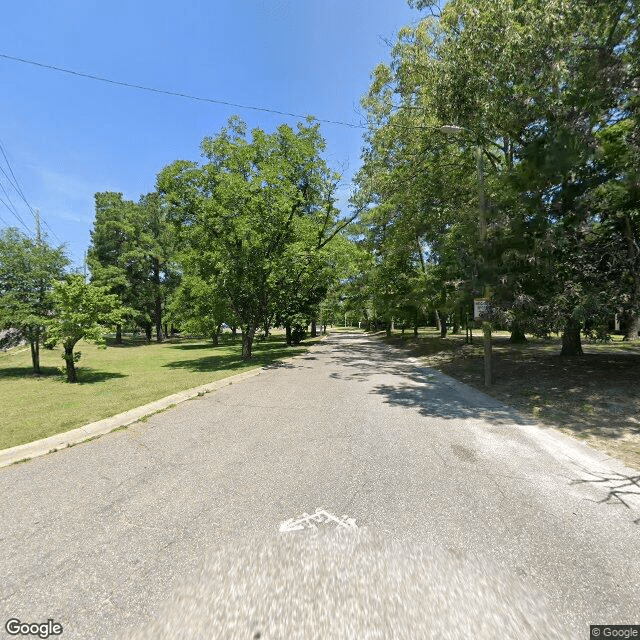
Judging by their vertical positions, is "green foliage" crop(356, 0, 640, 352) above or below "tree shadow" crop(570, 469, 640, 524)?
above

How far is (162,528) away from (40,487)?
6.37 ft

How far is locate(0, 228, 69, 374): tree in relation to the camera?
44.3ft

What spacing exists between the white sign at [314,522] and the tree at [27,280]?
15237 millimetres

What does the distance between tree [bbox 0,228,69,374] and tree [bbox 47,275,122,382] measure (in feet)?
7.02

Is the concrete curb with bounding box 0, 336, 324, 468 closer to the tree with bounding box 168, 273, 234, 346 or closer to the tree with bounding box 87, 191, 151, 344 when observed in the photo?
the tree with bounding box 168, 273, 234, 346

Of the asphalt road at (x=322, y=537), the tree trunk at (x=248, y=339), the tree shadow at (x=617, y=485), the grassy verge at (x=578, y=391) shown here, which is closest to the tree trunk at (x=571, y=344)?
the grassy verge at (x=578, y=391)

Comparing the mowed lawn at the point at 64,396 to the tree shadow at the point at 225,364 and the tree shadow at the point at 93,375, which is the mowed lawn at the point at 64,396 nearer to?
the tree shadow at the point at 93,375


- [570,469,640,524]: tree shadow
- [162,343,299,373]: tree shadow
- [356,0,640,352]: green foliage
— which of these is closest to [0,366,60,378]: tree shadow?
[162,343,299,373]: tree shadow

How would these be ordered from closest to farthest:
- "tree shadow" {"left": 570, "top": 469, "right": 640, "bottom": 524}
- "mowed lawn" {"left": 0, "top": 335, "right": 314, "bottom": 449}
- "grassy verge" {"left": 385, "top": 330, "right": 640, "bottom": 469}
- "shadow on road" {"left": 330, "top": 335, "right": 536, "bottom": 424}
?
"tree shadow" {"left": 570, "top": 469, "right": 640, "bottom": 524}
"grassy verge" {"left": 385, "top": 330, "right": 640, "bottom": 469}
"mowed lawn" {"left": 0, "top": 335, "right": 314, "bottom": 449}
"shadow on road" {"left": 330, "top": 335, "right": 536, "bottom": 424}

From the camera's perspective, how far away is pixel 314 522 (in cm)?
305

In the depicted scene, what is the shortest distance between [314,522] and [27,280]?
16997 millimetres

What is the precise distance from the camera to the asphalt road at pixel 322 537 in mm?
2074

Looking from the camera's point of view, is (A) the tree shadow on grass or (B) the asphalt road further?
(A) the tree shadow on grass

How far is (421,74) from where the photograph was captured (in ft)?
32.9
